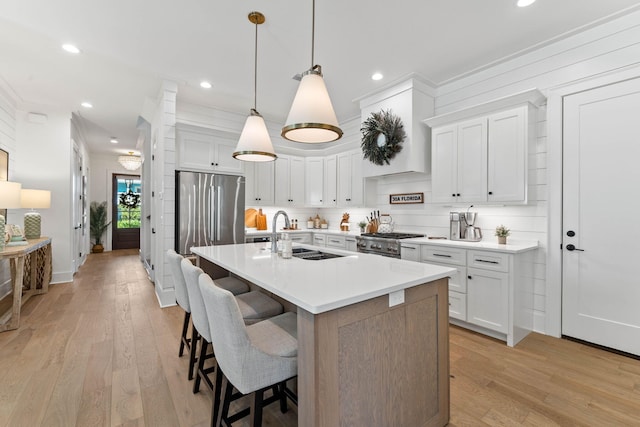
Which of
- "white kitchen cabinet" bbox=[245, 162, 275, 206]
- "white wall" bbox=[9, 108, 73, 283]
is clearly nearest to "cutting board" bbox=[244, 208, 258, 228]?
"white kitchen cabinet" bbox=[245, 162, 275, 206]

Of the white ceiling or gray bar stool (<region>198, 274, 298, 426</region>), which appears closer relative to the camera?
gray bar stool (<region>198, 274, 298, 426</region>)

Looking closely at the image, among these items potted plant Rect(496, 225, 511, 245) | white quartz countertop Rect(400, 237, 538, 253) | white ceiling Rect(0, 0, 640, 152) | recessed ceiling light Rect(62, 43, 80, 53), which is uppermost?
white ceiling Rect(0, 0, 640, 152)

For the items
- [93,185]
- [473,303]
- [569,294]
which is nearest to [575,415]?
[473,303]

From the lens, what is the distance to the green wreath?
3.84 m

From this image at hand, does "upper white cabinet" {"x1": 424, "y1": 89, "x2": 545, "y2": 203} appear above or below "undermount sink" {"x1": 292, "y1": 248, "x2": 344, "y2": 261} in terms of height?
above

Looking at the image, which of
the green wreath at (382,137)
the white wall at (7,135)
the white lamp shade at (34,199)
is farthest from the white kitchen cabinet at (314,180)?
the white wall at (7,135)

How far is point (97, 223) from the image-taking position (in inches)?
321

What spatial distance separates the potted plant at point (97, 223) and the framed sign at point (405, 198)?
8.08m

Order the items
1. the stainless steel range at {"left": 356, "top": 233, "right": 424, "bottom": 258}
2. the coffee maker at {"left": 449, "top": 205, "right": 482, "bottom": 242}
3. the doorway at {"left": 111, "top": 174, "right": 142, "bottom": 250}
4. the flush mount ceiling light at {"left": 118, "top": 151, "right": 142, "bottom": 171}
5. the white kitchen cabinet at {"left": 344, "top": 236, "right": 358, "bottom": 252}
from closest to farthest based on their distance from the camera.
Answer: the coffee maker at {"left": 449, "top": 205, "right": 482, "bottom": 242} → the stainless steel range at {"left": 356, "top": 233, "right": 424, "bottom": 258} → the white kitchen cabinet at {"left": 344, "top": 236, "right": 358, "bottom": 252} → the flush mount ceiling light at {"left": 118, "top": 151, "right": 142, "bottom": 171} → the doorway at {"left": 111, "top": 174, "right": 142, "bottom": 250}

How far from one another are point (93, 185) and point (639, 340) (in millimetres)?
11024

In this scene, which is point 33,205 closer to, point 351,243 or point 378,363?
point 351,243

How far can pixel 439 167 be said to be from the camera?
3602mm

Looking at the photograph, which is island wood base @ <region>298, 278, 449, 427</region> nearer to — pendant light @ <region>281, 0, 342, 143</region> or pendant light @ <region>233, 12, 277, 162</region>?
pendant light @ <region>281, 0, 342, 143</region>

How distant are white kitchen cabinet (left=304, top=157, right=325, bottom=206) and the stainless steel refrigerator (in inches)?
55.7
